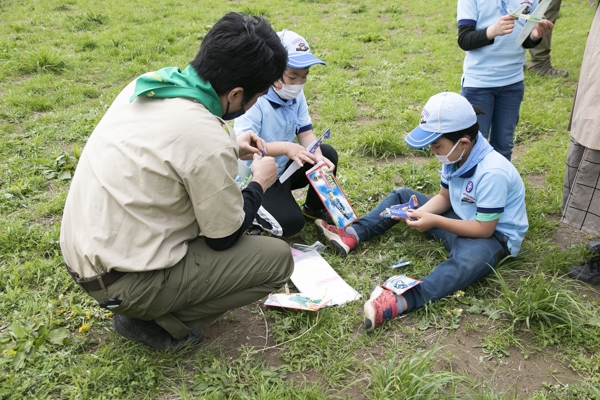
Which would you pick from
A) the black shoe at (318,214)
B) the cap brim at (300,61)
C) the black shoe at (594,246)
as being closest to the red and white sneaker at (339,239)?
the black shoe at (318,214)

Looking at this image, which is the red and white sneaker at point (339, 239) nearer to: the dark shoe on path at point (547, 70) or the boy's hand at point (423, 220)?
the boy's hand at point (423, 220)

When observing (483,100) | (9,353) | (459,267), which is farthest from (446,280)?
(9,353)

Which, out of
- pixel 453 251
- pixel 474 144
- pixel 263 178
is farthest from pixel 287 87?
pixel 453 251

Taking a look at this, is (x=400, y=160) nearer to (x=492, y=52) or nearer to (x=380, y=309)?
(x=492, y=52)

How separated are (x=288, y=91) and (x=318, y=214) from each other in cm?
89

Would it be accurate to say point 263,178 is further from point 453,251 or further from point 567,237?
point 567,237

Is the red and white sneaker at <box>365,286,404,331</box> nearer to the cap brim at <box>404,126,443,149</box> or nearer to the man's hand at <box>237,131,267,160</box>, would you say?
the cap brim at <box>404,126,443,149</box>

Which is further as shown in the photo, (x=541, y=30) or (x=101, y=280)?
(x=541, y=30)

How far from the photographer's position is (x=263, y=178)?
7.96 ft

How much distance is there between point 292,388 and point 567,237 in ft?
6.77

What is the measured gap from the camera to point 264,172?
8.00 ft

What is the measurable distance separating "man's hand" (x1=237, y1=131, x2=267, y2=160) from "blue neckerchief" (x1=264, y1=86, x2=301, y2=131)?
329 millimetres

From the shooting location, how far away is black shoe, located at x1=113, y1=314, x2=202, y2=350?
2.31m

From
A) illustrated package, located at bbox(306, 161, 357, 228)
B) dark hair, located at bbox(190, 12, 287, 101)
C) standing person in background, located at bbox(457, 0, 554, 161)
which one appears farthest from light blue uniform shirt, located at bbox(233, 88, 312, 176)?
standing person in background, located at bbox(457, 0, 554, 161)
